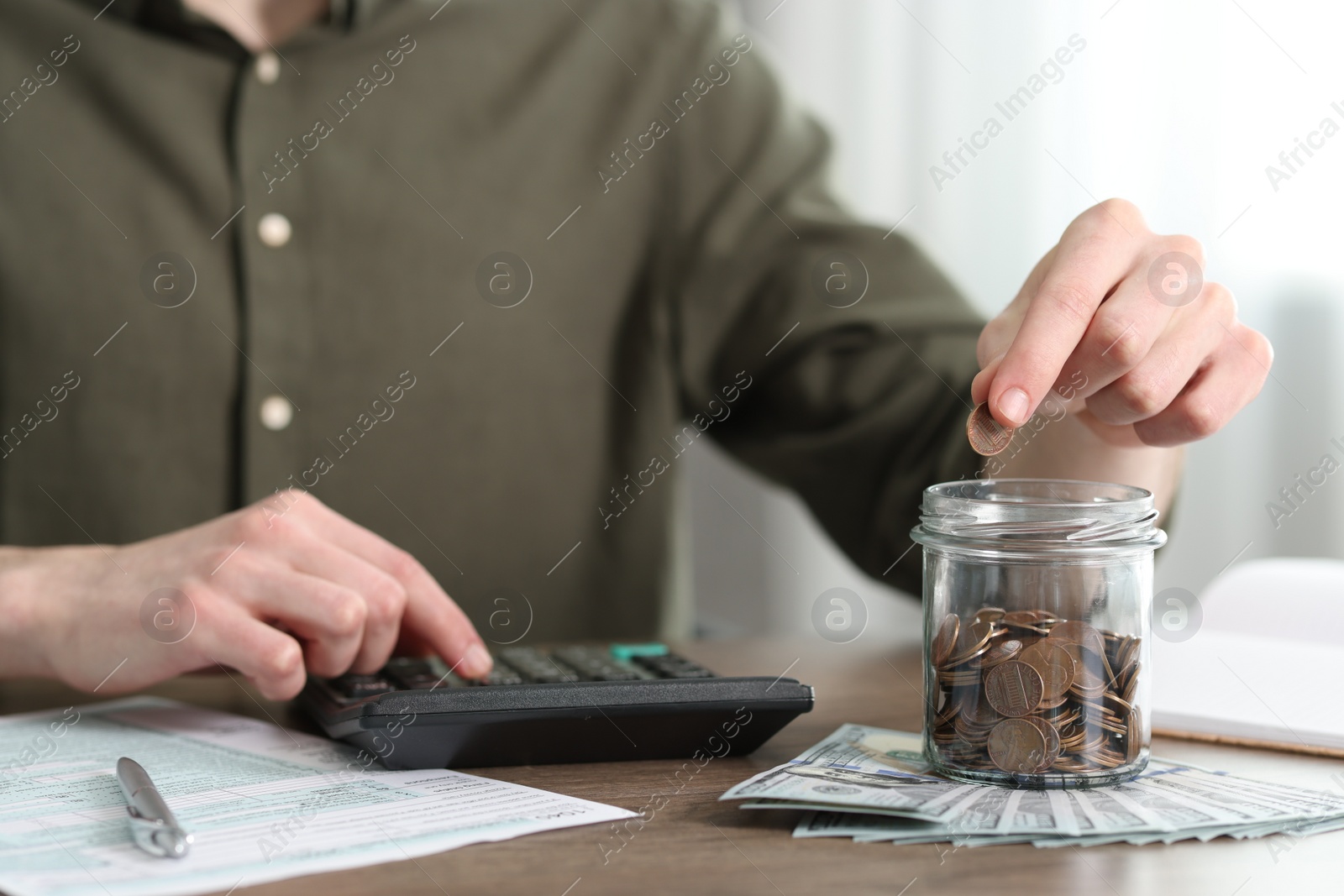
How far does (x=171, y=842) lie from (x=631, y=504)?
87cm

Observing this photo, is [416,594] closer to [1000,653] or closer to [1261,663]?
[1000,653]

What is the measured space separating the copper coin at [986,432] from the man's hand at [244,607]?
11.5 inches

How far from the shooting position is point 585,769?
505 millimetres

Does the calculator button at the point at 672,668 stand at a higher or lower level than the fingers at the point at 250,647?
lower

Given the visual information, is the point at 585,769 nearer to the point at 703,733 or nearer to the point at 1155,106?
the point at 703,733

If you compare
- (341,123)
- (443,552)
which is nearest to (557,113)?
(341,123)

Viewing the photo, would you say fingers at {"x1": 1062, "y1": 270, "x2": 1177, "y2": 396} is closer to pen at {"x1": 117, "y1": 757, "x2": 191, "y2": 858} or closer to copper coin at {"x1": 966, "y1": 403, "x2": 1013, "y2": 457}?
copper coin at {"x1": 966, "y1": 403, "x2": 1013, "y2": 457}

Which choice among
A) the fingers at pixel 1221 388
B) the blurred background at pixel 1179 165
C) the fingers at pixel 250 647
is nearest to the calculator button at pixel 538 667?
the fingers at pixel 250 647

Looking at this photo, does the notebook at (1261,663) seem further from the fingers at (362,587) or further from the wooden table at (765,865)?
the fingers at (362,587)

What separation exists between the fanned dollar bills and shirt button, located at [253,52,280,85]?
906mm

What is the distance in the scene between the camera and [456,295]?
114cm

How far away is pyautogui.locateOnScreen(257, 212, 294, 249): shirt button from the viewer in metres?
1.08

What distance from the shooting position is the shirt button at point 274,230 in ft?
3.53

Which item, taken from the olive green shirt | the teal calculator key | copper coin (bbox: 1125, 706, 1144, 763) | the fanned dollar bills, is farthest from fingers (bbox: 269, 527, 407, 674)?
the olive green shirt
